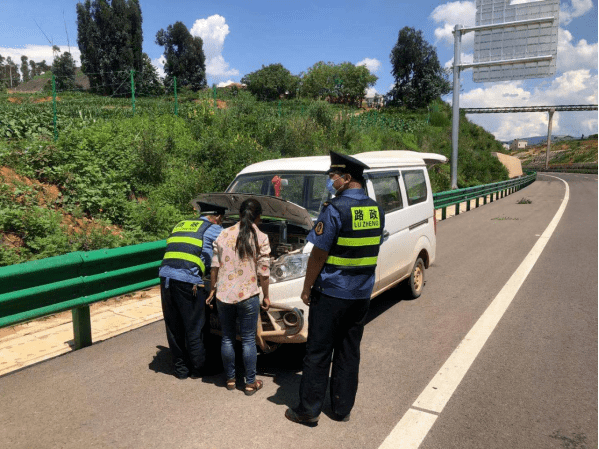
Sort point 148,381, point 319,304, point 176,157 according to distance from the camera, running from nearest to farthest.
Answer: point 319,304 < point 148,381 < point 176,157

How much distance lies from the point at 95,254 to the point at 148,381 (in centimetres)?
162

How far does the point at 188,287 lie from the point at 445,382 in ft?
7.94

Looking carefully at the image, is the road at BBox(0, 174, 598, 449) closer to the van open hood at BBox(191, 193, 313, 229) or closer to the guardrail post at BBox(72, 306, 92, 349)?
the guardrail post at BBox(72, 306, 92, 349)

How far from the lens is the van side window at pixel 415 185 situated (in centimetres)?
644

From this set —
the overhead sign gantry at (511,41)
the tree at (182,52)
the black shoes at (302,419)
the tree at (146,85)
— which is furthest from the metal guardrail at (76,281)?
the tree at (182,52)

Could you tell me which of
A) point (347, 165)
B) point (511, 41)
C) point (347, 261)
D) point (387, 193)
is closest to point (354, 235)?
point (347, 261)

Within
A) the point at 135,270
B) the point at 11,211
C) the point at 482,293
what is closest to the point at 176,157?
the point at 11,211

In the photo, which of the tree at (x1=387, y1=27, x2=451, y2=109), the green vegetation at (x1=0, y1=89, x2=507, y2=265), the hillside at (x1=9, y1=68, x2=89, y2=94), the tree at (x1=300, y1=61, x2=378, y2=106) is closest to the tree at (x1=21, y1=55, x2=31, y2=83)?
the hillside at (x1=9, y1=68, x2=89, y2=94)

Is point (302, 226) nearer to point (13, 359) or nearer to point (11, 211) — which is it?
point (13, 359)

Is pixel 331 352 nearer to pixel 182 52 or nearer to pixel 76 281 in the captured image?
pixel 76 281

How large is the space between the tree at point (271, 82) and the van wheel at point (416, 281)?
7948 centimetres

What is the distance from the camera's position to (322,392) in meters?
3.46

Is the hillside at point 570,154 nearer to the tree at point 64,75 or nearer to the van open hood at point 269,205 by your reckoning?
the tree at point 64,75

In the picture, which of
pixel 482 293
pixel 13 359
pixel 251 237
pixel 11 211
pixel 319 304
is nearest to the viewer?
pixel 319 304
